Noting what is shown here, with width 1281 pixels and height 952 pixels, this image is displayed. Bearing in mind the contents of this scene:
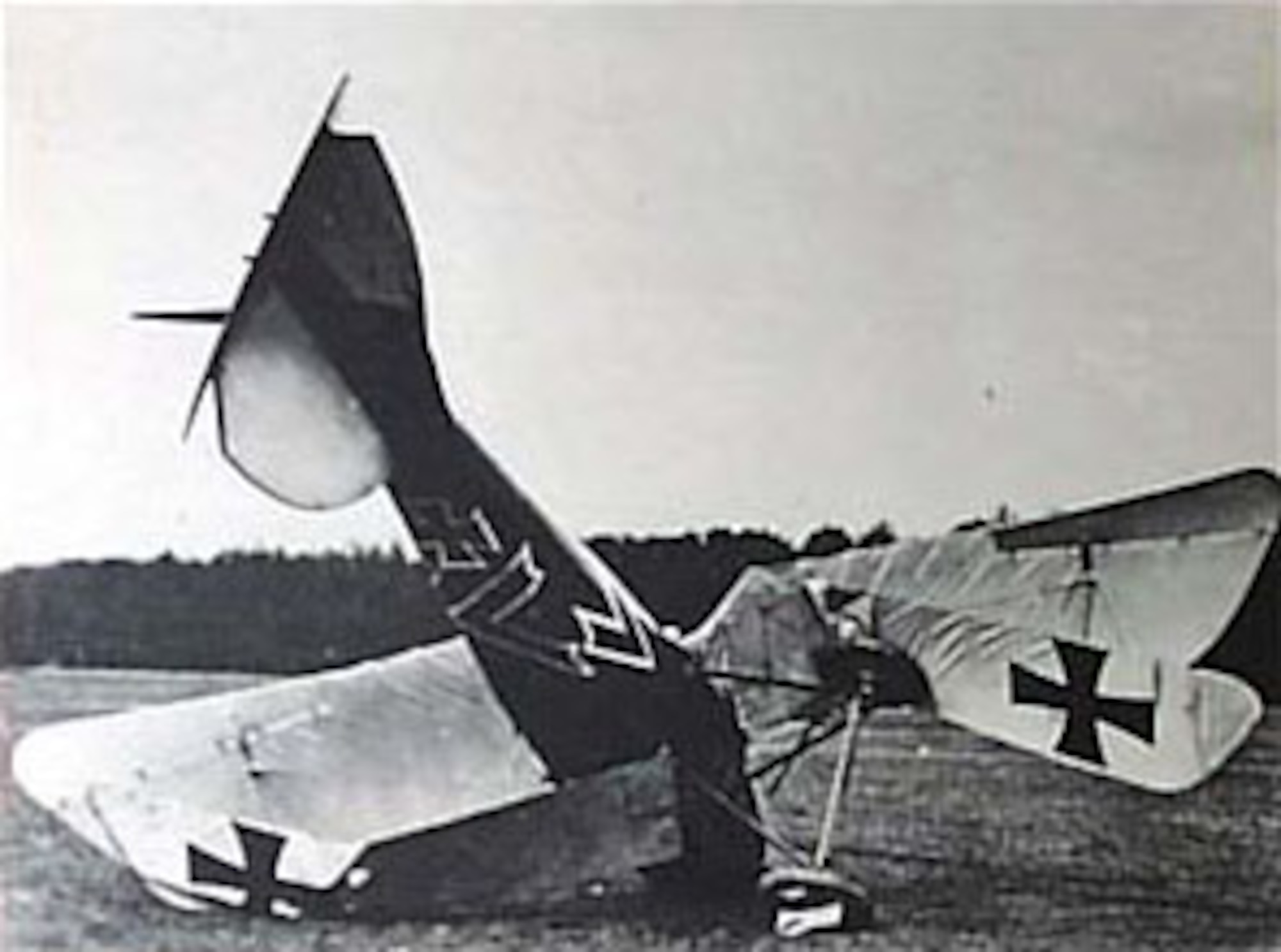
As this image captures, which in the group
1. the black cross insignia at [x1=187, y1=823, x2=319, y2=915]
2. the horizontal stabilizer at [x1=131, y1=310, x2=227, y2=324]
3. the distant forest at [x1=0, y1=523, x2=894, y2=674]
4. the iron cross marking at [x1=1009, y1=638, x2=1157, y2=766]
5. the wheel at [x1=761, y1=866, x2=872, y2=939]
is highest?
the horizontal stabilizer at [x1=131, y1=310, x2=227, y2=324]

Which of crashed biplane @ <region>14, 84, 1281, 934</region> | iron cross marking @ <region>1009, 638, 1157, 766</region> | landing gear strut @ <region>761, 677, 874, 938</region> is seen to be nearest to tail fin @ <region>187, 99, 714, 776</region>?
crashed biplane @ <region>14, 84, 1281, 934</region>

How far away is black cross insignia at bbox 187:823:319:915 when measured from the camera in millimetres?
1924

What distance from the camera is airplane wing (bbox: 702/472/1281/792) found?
1950 mm

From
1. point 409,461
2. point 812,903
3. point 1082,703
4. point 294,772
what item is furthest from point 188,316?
point 1082,703

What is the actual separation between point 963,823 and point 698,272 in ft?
1.60

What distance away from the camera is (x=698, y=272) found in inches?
76.7

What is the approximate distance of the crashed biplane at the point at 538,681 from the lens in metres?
1.92

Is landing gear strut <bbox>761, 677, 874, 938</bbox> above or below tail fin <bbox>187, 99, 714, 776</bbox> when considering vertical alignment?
below

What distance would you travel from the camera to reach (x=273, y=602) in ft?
6.29

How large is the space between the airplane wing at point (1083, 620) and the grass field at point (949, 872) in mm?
27

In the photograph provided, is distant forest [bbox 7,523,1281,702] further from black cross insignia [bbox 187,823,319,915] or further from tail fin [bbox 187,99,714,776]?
black cross insignia [bbox 187,823,319,915]

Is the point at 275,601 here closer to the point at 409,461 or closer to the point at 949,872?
the point at 409,461

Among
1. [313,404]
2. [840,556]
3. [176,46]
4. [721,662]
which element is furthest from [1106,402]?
[176,46]

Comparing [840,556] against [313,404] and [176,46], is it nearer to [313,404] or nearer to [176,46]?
[313,404]
